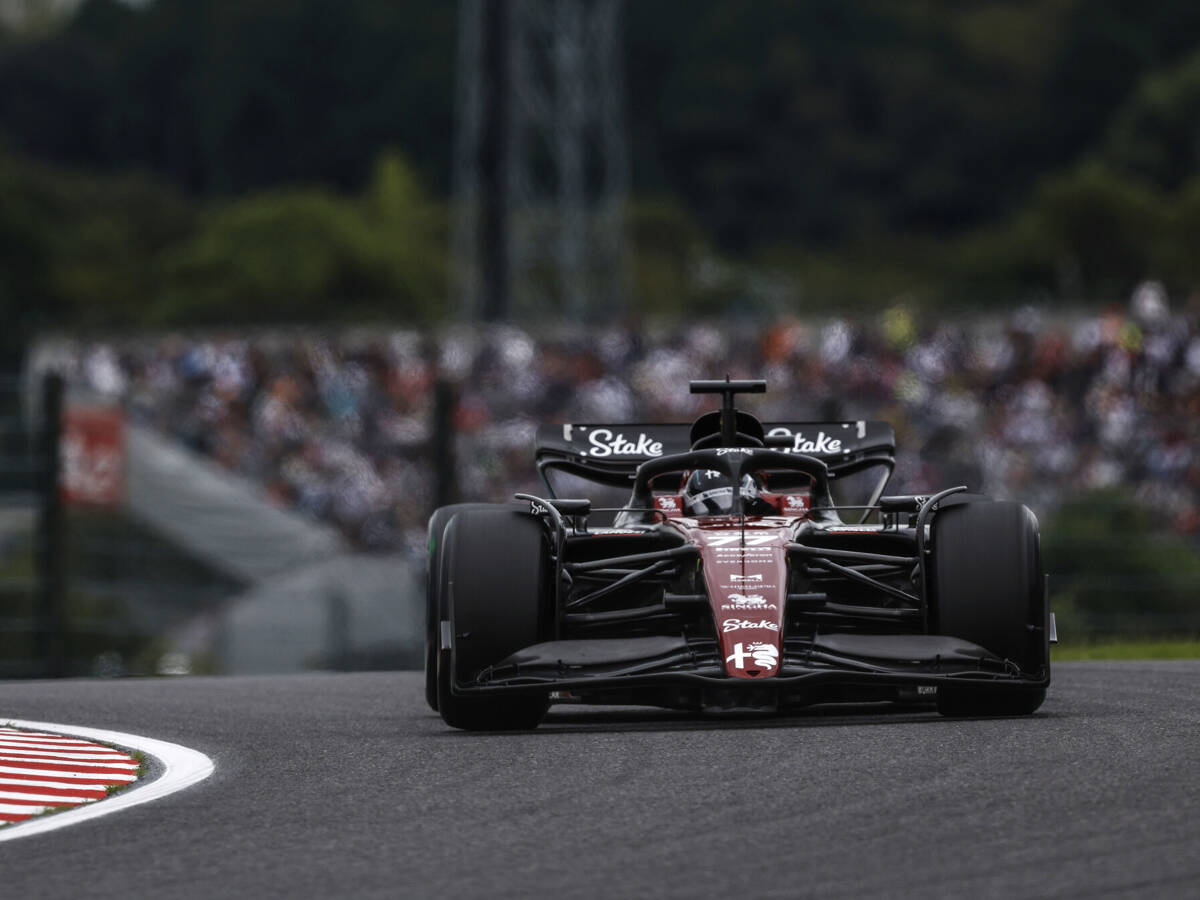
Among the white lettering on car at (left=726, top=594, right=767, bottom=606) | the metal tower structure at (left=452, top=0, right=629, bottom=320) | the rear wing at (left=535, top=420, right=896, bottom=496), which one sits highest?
the metal tower structure at (left=452, top=0, right=629, bottom=320)

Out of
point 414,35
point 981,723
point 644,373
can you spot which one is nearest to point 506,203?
point 644,373

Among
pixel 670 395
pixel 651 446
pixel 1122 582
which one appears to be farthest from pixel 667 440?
pixel 670 395

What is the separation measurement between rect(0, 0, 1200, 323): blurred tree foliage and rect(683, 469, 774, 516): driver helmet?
6883 centimetres

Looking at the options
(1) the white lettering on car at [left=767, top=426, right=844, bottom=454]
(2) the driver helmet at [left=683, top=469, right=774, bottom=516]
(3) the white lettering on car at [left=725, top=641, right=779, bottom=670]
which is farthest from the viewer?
(1) the white lettering on car at [left=767, top=426, right=844, bottom=454]

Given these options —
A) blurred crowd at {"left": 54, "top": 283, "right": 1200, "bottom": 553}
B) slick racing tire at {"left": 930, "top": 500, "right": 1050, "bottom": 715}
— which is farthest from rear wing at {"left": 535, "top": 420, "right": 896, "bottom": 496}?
blurred crowd at {"left": 54, "top": 283, "right": 1200, "bottom": 553}

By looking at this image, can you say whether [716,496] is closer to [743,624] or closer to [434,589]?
[434,589]

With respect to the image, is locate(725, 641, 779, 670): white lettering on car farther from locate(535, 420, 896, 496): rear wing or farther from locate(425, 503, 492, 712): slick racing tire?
locate(535, 420, 896, 496): rear wing

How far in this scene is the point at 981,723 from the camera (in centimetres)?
827

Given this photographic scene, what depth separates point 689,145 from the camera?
362 ft

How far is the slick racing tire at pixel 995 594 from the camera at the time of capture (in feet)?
28.1

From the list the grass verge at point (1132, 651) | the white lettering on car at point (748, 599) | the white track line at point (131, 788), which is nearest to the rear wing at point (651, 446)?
the white lettering on car at point (748, 599)

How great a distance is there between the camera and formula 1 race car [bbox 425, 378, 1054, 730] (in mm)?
8352

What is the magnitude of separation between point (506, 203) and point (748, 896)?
37634 mm

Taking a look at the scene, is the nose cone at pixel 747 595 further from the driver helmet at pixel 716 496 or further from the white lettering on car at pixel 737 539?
the driver helmet at pixel 716 496
